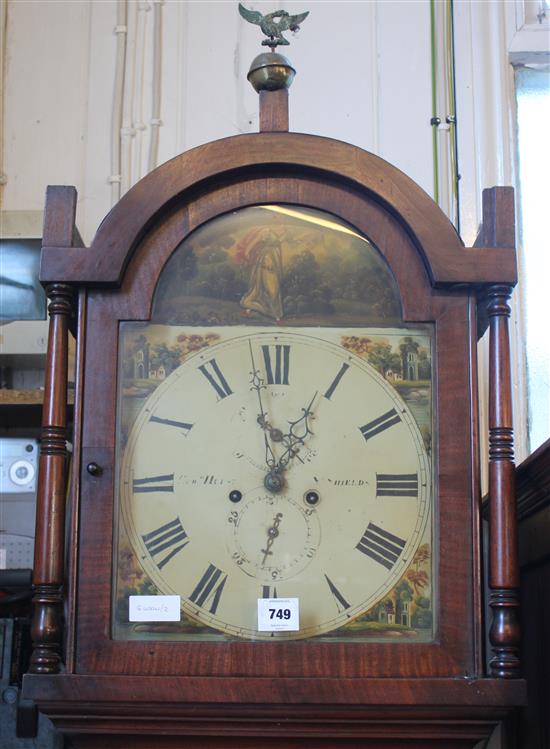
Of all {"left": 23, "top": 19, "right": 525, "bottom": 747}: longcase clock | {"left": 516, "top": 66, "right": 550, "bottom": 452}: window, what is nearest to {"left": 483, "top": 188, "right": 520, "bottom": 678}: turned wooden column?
{"left": 23, "top": 19, "right": 525, "bottom": 747}: longcase clock

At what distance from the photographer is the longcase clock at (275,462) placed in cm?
138

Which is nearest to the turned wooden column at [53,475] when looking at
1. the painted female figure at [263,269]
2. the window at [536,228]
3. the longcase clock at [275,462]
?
the longcase clock at [275,462]

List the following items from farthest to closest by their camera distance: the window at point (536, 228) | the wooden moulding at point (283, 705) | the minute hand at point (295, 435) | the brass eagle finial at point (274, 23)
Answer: the window at point (536, 228) → the brass eagle finial at point (274, 23) → the minute hand at point (295, 435) → the wooden moulding at point (283, 705)

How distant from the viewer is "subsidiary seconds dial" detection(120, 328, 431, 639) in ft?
4.71

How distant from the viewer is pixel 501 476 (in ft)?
4.71

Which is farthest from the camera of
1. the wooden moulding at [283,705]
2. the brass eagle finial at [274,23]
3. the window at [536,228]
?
the window at [536,228]

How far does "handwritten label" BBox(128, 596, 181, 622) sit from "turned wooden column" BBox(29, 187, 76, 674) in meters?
0.10

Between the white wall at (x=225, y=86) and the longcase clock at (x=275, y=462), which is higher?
the white wall at (x=225, y=86)

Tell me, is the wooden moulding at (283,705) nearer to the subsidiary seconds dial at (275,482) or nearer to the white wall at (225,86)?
the subsidiary seconds dial at (275,482)

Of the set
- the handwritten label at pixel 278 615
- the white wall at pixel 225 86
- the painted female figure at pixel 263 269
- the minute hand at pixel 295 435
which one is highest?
the white wall at pixel 225 86

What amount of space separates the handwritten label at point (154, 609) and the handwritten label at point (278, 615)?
0.11m

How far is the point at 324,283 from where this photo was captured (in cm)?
154

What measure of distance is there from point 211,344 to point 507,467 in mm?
440

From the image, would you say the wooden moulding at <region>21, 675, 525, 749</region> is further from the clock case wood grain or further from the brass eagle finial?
the brass eagle finial
